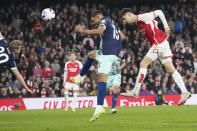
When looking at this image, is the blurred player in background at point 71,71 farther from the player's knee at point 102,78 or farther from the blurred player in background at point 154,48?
the player's knee at point 102,78

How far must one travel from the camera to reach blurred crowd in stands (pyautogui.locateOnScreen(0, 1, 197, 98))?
75.6ft

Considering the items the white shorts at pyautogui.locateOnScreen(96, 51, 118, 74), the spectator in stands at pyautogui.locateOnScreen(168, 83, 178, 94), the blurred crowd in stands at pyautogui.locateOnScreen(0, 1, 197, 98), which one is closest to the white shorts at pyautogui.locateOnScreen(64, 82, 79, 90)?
the blurred crowd in stands at pyautogui.locateOnScreen(0, 1, 197, 98)

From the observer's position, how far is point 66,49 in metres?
25.1

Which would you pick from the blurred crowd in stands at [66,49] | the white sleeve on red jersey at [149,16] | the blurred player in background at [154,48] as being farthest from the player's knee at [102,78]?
the blurred crowd in stands at [66,49]

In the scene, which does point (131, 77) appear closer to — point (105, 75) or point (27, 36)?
point (27, 36)

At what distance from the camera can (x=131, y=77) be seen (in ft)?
80.8

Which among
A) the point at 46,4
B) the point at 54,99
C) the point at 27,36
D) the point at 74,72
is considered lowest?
the point at 54,99

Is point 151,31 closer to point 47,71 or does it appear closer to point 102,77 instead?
point 102,77

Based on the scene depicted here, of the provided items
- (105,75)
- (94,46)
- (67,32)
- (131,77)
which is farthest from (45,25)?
(105,75)

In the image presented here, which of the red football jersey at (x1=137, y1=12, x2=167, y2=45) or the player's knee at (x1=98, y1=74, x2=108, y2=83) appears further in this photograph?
the red football jersey at (x1=137, y1=12, x2=167, y2=45)

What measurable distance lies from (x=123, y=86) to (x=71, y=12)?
6.50 meters

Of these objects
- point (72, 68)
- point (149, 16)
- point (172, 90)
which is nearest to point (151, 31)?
point (149, 16)

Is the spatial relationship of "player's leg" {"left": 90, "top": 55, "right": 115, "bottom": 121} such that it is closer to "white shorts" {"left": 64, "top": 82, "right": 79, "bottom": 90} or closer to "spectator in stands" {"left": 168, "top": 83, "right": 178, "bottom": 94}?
"white shorts" {"left": 64, "top": 82, "right": 79, "bottom": 90}

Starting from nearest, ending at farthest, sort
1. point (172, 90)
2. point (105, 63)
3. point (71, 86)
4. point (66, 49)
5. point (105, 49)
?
point (105, 63), point (105, 49), point (71, 86), point (172, 90), point (66, 49)
